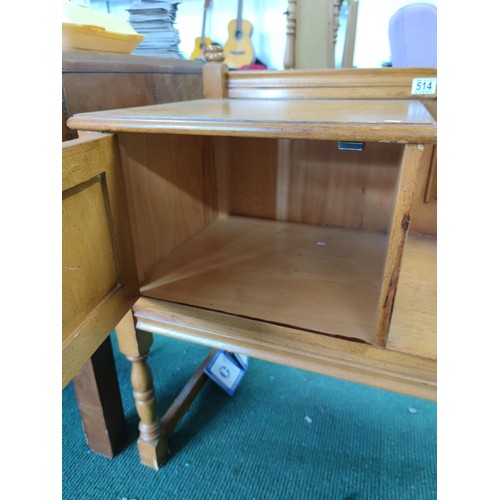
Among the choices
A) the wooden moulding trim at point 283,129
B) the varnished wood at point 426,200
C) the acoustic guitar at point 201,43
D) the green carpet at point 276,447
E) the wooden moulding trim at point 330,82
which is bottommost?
the green carpet at point 276,447

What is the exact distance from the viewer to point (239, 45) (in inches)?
89.8

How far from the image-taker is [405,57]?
1.40 m

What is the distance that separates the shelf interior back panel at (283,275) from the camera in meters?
0.69

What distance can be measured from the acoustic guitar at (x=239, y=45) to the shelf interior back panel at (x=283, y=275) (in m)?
1.63

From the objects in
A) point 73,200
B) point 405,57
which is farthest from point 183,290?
point 405,57

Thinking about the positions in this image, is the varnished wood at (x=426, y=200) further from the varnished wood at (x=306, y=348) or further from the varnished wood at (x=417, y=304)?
the varnished wood at (x=306, y=348)

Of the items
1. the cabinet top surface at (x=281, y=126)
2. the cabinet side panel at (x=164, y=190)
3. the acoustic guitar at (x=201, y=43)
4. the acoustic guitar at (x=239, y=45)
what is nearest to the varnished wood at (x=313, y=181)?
the cabinet side panel at (x=164, y=190)

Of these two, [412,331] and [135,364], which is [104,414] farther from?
[412,331]

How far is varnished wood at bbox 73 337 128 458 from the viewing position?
0.92 m

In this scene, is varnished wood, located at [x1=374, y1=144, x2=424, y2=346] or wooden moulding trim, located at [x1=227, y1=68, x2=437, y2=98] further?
wooden moulding trim, located at [x1=227, y1=68, x2=437, y2=98]

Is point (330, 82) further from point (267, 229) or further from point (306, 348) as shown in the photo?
point (306, 348)

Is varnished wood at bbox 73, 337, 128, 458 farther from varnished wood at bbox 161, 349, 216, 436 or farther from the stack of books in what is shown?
the stack of books

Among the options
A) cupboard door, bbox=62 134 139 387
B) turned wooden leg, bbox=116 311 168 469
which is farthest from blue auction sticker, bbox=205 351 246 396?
cupboard door, bbox=62 134 139 387

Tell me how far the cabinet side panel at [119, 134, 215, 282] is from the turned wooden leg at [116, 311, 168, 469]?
13cm
